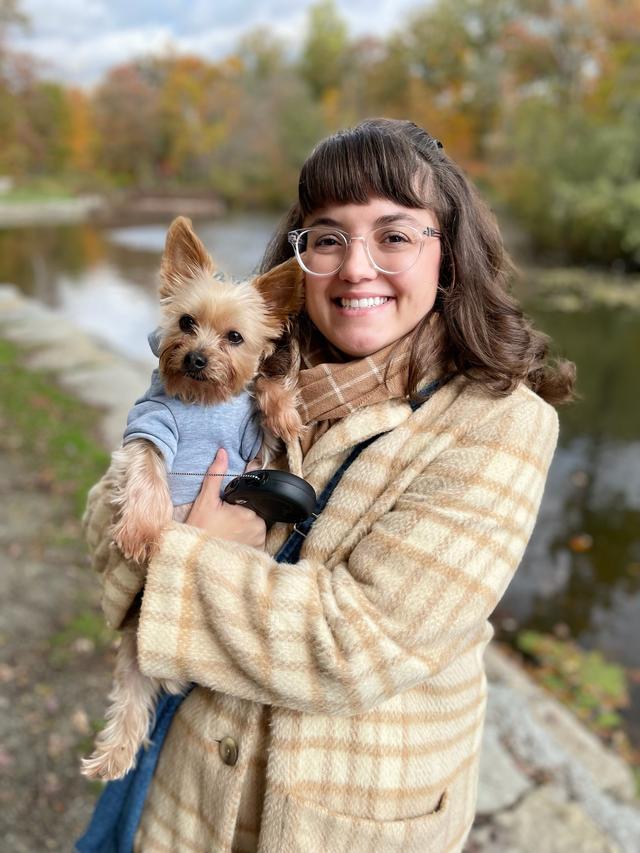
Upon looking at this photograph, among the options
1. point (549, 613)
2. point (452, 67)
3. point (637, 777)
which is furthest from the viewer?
point (452, 67)

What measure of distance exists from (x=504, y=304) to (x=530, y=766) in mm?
3236

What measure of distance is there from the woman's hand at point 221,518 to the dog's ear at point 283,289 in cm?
54

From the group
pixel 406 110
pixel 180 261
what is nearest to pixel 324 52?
pixel 406 110

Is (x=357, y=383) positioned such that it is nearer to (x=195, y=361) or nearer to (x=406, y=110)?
(x=195, y=361)

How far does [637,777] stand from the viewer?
4645 millimetres

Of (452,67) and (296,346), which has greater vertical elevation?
(452,67)

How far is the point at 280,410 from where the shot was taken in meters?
1.88

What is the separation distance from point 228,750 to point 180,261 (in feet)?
4.76

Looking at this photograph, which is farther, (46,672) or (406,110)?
(406,110)

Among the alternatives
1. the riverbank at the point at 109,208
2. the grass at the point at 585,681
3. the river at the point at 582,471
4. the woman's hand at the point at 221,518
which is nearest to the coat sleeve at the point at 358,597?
the woman's hand at the point at 221,518

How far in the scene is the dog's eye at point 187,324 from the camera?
7.01ft

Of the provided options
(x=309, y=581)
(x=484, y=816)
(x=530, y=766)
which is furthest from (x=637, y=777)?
(x=309, y=581)

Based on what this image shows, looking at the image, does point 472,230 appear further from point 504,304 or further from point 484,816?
point 484,816

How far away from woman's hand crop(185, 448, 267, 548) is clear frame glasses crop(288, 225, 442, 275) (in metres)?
0.68
